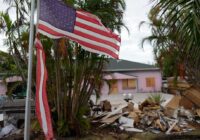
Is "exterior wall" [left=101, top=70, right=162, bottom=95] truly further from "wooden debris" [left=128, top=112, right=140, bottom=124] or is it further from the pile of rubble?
"wooden debris" [left=128, top=112, right=140, bottom=124]

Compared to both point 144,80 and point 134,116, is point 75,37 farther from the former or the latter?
point 144,80

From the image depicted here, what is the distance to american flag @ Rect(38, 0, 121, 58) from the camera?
279 inches

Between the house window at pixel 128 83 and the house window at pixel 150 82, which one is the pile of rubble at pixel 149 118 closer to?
the house window at pixel 128 83

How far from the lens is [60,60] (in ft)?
43.2

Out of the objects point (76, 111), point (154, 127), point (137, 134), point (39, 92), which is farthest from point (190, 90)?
point (39, 92)

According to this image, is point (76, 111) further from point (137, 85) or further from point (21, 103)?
point (137, 85)

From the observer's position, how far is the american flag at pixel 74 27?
279 inches

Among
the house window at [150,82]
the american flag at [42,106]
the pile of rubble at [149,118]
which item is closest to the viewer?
the american flag at [42,106]

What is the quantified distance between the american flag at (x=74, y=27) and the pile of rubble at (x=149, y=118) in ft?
23.6

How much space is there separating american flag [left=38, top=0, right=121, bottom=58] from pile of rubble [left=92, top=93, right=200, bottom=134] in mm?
7182

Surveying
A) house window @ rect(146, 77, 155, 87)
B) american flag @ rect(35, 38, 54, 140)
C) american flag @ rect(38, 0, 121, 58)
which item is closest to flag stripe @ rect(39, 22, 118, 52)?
american flag @ rect(38, 0, 121, 58)

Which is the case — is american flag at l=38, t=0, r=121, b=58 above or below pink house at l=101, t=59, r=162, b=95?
below

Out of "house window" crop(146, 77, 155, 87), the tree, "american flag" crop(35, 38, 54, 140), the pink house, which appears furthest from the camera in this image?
"house window" crop(146, 77, 155, 87)

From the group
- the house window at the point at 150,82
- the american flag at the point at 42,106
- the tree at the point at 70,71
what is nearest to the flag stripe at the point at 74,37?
the american flag at the point at 42,106
